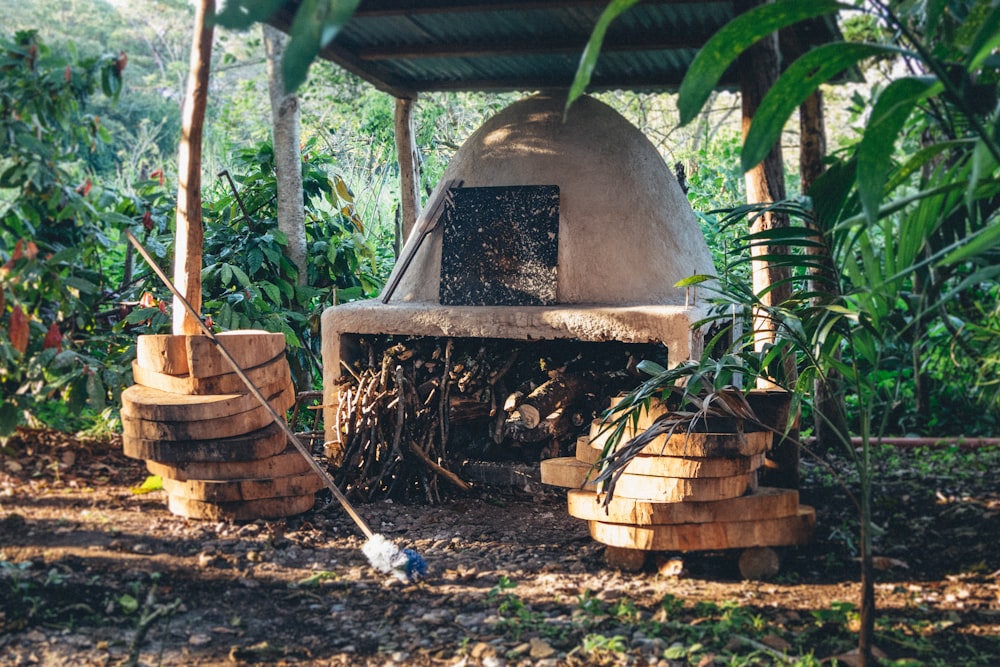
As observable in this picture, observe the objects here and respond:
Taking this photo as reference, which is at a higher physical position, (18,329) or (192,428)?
(18,329)

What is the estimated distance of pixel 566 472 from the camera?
3.56 metres

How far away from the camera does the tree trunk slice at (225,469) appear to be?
384 centimetres

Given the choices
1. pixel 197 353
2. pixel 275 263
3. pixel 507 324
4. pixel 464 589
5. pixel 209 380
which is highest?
pixel 275 263

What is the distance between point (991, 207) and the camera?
2.50m

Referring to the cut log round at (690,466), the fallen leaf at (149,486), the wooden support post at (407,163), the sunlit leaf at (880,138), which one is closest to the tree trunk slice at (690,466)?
the cut log round at (690,466)

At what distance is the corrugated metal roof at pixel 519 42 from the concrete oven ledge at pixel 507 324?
1.39 m

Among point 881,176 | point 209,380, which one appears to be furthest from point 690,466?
point 209,380

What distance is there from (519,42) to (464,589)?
311 cm

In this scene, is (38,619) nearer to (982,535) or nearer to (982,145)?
(982,145)

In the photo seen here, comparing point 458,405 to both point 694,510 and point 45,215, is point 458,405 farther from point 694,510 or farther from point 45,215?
point 45,215

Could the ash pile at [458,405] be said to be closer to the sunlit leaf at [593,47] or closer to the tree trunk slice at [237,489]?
the tree trunk slice at [237,489]

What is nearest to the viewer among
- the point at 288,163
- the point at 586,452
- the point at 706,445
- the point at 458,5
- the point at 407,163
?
the point at 706,445

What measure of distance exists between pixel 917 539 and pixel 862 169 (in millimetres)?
2851

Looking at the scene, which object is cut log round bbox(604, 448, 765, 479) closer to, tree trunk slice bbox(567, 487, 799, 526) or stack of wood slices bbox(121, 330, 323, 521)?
tree trunk slice bbox(567, 487, 799, 526)
